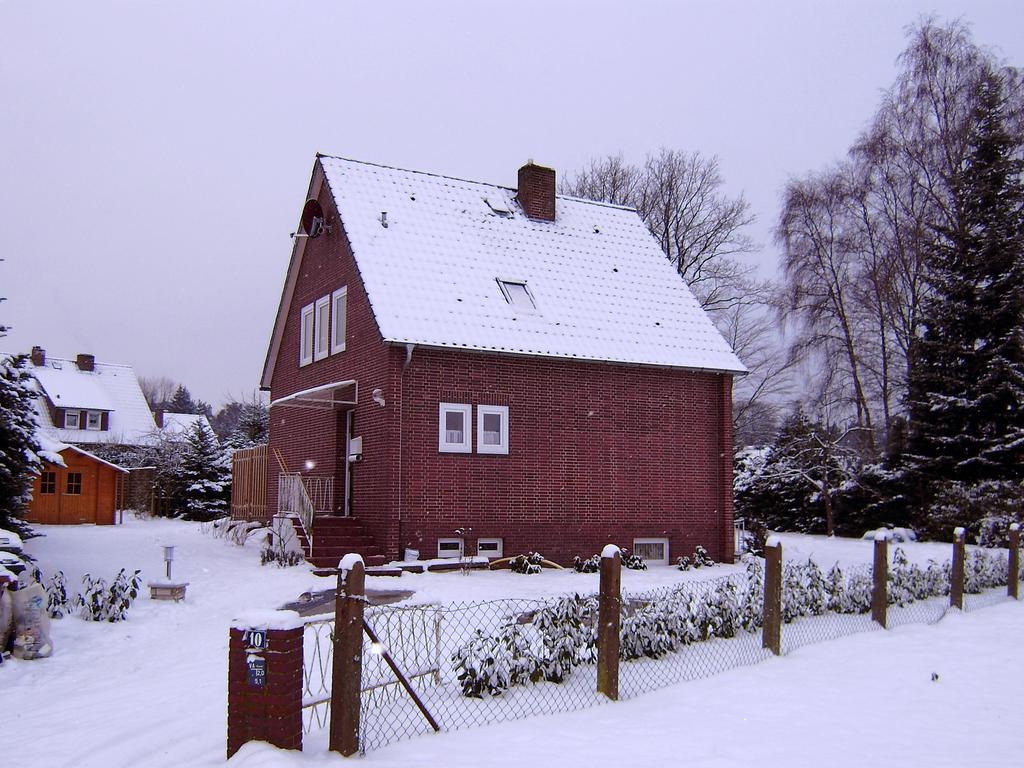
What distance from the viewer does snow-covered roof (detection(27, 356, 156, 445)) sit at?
4403 centimetres

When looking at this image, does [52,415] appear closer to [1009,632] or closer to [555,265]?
[555,265]

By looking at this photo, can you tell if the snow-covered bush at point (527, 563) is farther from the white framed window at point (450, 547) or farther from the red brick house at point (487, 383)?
the white framed window at point (450, 547)

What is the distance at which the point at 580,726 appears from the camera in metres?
6.59

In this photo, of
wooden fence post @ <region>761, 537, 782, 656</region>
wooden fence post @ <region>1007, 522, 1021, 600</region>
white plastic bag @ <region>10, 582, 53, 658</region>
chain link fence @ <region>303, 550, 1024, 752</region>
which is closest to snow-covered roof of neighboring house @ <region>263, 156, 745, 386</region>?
wooden fence post @ <region>1007, 522, 1021, 600</region>

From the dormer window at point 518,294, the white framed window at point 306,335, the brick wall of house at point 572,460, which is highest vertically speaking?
the dormer window at point 518,294

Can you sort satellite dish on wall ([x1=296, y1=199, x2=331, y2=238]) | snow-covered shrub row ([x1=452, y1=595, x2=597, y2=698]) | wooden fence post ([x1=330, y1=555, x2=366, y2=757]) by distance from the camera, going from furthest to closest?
satellite dish on wall ([x1=296, y1=199, x2=331, y2=238]) → snow-covered shrub row ([x1=452, y1=595, x2=597, y2=698]) → wooden fence post ([x1=330, y1=555, x2=366, y2=757])

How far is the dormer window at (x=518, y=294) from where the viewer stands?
19.0 m

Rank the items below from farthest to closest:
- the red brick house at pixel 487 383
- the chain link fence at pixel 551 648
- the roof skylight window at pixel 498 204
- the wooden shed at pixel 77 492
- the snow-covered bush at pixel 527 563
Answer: the wooden shed at pixel 77 492 → the roof skylight window at pixel 498 204 → the red brick house at pixel 487 383 → the snow-covered bush at pixel 527 563 → the chain link fence at pixel 551 648

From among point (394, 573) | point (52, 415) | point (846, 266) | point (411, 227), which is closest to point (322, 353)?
point (411, 227)

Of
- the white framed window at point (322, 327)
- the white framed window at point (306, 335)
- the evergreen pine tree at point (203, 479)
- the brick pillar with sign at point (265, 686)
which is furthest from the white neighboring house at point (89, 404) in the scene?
the brick pillar with sign at point (265, 686)

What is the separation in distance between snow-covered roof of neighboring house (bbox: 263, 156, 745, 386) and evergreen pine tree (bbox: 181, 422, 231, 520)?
45.8 ft

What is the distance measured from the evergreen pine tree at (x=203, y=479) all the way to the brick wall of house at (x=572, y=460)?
2099cm

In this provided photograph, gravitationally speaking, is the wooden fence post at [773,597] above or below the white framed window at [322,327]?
below

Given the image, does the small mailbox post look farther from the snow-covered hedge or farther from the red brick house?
the snow-covered hedge
